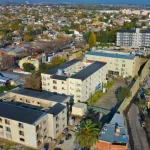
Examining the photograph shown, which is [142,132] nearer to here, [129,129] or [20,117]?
[129,129]

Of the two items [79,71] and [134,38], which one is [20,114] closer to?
[79,71]

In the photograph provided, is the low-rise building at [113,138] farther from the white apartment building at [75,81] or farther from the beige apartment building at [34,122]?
the white apartment building at [75,81]

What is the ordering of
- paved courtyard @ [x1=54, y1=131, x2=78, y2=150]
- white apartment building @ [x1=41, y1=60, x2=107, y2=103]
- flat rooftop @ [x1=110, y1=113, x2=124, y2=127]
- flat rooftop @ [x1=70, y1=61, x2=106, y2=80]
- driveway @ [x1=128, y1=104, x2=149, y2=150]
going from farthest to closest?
1. flat rooftop @ [x1=70, y1=61, x2=106, y2=80]
2. white apartment building @ [x1=41, y1=60, x2=107, y2=103]
3. flat rooftop @ [x1=110, y1=113, x2=124, y2=127]
4. driveway @ [x1=128, y1=104, x2=149, y2=150]
5. paved courtyard @ [x1=54, y1=131, x2=78, y2=150]

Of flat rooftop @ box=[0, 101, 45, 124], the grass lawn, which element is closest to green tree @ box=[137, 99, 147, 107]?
flat rooftop @ box=[0, 101, 45, 124]

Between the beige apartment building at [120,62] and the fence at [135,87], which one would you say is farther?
the beige apartment building at [120,62]

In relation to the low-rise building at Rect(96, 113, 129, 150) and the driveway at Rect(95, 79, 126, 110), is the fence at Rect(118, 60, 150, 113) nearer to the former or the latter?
the driveway at Rect(95, 79, 126, 110)

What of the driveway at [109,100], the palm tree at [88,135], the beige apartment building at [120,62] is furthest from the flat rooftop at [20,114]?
the beige apartment building at [120,62]
